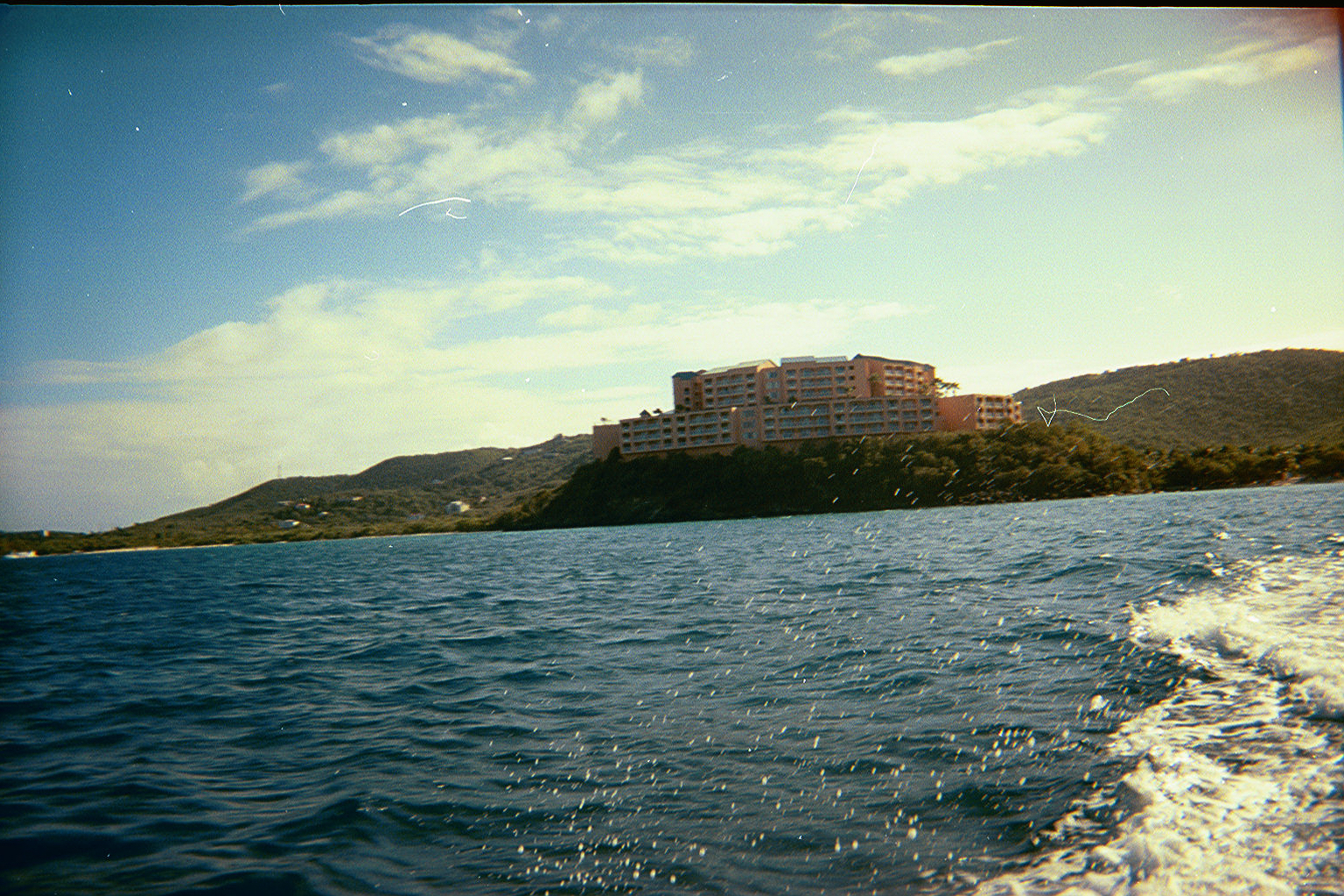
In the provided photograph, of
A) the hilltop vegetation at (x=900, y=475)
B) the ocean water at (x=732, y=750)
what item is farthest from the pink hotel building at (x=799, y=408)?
the ocean water at (x=732, y=750)

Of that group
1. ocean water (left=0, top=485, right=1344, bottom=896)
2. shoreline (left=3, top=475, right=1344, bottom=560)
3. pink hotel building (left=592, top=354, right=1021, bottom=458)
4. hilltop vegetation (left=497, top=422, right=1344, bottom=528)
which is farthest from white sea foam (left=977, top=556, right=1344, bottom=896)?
pink hotel building (left=592, top=354, right=1021, bottom=458)

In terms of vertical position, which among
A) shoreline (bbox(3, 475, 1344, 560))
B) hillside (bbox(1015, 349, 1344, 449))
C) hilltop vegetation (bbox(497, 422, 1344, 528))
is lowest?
shoreline (bbox(3, 475, 1344, 560))

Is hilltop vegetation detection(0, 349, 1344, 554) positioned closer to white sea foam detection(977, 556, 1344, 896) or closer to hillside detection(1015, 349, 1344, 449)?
hillside detection(1015, 349, 1344, 449)

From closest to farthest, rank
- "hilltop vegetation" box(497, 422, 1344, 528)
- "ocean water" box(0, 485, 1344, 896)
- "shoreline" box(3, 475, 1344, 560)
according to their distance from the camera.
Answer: "ocean water" box(0, 485, 1344, 896) < "shoreline" box(3, 475, 1344, 560) < "hilltop vegetation" box(497, 422, 1344, 528)

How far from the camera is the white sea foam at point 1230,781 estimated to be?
3.67m

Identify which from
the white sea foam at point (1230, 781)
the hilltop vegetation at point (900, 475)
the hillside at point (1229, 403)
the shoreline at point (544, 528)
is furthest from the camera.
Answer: the hillside at point (1229, 403)

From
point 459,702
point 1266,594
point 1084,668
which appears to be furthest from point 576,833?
point 1266,594

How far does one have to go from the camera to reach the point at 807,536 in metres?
37.4

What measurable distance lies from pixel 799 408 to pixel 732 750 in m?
95.9

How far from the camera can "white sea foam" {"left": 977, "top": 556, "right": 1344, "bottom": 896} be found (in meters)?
3.67

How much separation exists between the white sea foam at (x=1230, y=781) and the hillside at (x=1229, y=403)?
70.8 m

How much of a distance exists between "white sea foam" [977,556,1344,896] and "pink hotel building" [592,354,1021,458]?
86511mm

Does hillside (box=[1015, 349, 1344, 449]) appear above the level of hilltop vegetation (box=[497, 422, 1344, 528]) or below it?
above

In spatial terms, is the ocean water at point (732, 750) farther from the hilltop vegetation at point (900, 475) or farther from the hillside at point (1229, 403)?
the hillside at point (1229, 403)
